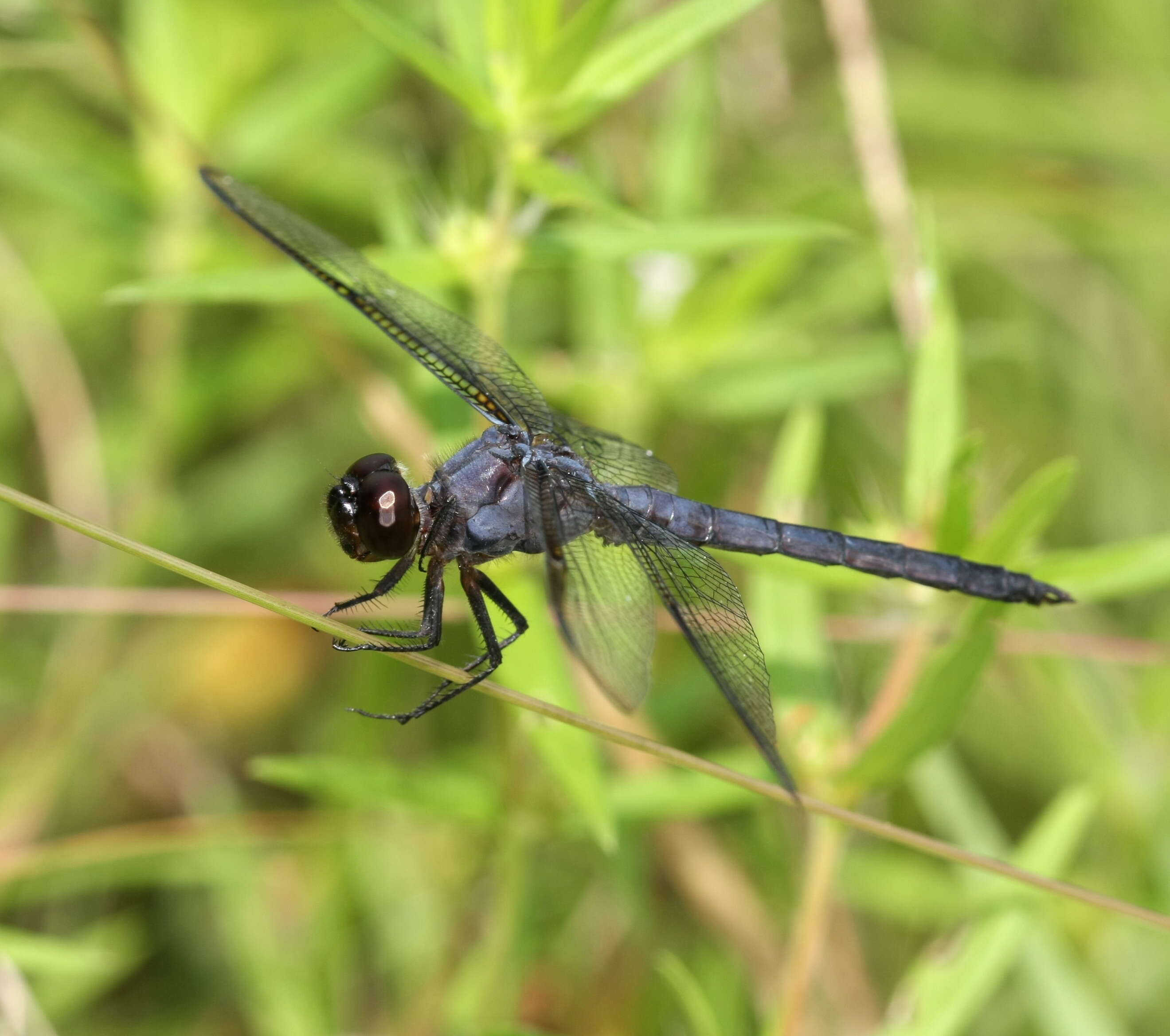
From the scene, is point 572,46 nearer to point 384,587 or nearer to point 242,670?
point 384,587

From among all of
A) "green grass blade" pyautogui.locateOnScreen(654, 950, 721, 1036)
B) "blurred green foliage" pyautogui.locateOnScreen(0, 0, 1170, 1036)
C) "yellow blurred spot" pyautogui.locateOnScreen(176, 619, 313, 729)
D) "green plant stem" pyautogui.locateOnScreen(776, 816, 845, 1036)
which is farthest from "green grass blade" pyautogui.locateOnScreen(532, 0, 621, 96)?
"yellow blurred spot" pyautogui.locateOnScreen(176, 619, 313, 729)

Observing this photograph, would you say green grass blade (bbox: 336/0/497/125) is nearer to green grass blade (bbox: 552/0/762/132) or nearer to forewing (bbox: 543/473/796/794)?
green grass blade (bbox: 552/0/762/132)

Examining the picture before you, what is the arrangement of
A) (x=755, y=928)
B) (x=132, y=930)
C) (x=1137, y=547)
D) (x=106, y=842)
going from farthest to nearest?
(x=132, y=930) < (x=755, y=928) < (x=106, y=842) < (x=1137, y=547)

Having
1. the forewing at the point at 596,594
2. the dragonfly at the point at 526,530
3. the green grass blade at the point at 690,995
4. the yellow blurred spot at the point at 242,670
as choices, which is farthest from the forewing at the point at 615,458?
the yellow blurred spot at the point at 242,670

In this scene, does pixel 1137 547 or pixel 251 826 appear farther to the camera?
pixel 251 826

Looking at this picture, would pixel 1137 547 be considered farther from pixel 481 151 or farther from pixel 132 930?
pixel 132 930

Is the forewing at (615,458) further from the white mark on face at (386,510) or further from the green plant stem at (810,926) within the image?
the green plant stem at (810,926)

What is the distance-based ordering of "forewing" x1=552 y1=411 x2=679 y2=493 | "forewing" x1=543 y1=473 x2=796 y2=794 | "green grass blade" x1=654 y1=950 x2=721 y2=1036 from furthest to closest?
"forewing" x1=552 y1=411 x2=679 y2=493 < "green grass blade" x1=654 y1=950 x2=721 y2=1036 < "forewing" x1=543 y1=473 x2=796 y2=794

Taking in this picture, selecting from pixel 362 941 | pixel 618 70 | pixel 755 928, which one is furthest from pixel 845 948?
pixel 618 70
